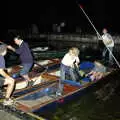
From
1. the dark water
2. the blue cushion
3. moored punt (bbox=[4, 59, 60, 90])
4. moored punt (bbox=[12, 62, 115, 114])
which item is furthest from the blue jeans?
the blue cushion

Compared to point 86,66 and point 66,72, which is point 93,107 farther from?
point 86,66

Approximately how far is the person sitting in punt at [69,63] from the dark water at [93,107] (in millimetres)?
980

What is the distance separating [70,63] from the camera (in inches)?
476

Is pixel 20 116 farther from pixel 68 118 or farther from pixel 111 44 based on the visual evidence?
pixel 111 44

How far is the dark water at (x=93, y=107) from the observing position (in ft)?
34.3

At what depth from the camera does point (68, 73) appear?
12.4 m

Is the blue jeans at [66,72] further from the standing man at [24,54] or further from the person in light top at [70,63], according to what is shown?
the standing man at [24,54]

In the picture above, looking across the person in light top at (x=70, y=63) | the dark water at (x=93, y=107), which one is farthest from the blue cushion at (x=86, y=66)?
the person in light top at (x=70, y=63)

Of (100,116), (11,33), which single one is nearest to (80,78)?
(100,116)

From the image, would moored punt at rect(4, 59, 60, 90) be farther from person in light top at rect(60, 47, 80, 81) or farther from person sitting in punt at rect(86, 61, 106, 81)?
person sitting in punt at rect(86, 61, 106, 81)

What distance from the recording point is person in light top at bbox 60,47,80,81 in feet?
39.1

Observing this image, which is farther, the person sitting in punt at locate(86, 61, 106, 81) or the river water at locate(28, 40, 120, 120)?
the person sitting in punt at locate(86, 61, 106, 81)

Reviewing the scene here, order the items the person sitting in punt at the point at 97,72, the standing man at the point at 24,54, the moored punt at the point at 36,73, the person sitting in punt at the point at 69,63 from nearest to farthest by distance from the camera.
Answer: the standing man at the point at 24,54 → the person sitting in punt at the point at 69,63 → the moored punt at the point at 36,73 → the person sitting in punt at the point at 97,72

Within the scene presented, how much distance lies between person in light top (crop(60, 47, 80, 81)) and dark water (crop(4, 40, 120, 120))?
1.15 metres
